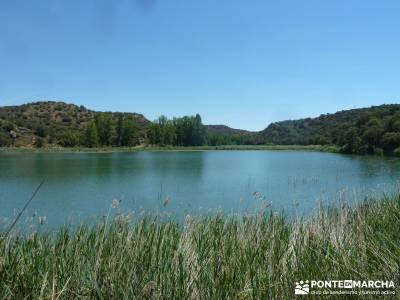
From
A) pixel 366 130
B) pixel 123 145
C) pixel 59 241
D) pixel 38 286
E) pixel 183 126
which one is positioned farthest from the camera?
pixel 183 126

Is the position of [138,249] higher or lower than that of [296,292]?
higher

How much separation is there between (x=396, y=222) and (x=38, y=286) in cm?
450

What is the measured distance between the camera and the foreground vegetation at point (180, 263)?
3992 mm

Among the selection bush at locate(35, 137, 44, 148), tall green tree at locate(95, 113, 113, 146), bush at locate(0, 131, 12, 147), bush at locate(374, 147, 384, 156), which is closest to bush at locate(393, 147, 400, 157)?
bush at locate(374, 147, 384, 156)

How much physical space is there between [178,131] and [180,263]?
99.3m

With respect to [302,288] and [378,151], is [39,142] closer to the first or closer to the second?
[378,151]

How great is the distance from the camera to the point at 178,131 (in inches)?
4067

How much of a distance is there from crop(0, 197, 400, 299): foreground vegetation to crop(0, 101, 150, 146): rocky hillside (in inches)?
2795

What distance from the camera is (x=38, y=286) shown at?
398 centimetres

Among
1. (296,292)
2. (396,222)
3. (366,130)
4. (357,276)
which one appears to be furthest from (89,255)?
(366,130)

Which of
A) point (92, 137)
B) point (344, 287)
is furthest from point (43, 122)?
point (344, 287)

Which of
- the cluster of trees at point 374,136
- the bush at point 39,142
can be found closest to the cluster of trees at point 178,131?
the bush at point 39,142

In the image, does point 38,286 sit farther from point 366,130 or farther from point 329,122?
point 329,122

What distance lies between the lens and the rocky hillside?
84.6m
